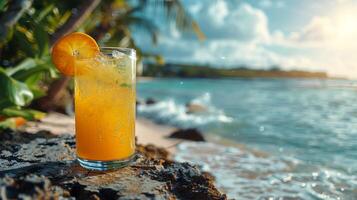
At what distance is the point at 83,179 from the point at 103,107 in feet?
1.35

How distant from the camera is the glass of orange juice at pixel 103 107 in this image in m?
2.05

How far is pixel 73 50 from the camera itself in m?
2.04

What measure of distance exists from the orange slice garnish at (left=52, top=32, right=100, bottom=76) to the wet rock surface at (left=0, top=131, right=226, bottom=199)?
Answer: 1.80 ft

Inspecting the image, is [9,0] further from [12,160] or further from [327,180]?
[327,180]

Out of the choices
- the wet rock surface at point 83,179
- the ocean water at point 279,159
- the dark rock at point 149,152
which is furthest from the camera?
the ocean water at point 279,159

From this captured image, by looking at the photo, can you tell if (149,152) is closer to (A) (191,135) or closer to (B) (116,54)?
(B) (116,54)

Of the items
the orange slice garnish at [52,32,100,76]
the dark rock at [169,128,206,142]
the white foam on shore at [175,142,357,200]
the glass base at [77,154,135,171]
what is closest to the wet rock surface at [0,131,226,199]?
the glass base at [77,154,135,171]

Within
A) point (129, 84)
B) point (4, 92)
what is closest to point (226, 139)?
point (4, 92)

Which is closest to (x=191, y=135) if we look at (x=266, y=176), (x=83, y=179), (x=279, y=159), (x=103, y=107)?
(x=279, y=159)

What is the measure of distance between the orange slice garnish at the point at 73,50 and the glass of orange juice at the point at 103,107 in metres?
0.03

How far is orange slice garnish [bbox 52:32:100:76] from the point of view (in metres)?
1.98

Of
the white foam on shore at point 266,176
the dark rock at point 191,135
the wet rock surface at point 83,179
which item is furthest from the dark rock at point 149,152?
the dark rock at point 191,135

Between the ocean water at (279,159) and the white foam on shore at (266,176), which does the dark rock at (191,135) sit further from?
the white foam on shore at (266,176)

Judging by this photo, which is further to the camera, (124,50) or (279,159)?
(279,159)
